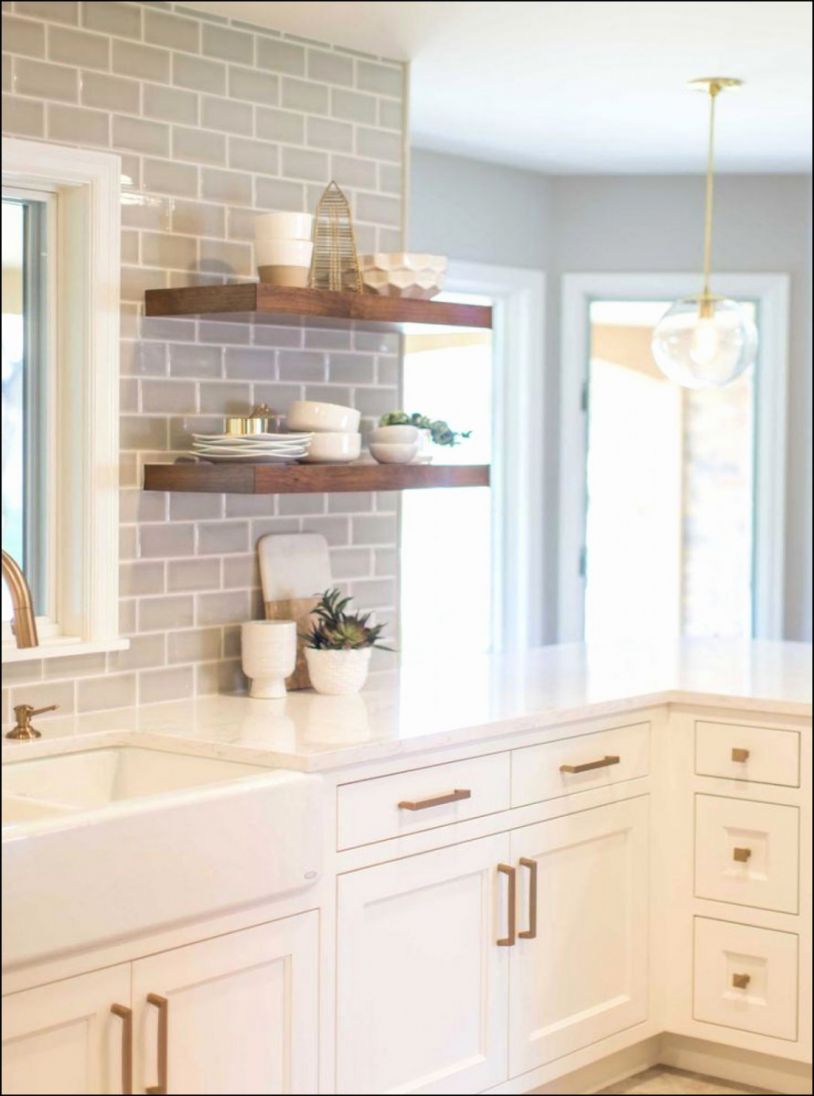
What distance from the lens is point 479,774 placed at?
2875 mm

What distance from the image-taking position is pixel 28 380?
291 centimetres

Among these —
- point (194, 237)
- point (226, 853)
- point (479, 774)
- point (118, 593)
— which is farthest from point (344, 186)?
point (226, 853)

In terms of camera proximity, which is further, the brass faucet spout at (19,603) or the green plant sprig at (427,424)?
the green plant sprig at (427,424)

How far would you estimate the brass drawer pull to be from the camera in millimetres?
3051

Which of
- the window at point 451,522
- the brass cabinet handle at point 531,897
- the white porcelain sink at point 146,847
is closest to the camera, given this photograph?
the white porcelain sink at point 146,847

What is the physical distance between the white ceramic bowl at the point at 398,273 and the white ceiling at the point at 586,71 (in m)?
0.53

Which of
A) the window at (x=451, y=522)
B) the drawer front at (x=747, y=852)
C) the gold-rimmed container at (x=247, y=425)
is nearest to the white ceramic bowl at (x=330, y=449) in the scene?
the gold-rimmed container at (x=247, y=425)

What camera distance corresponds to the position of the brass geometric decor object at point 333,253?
10.3ft

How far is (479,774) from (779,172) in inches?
120

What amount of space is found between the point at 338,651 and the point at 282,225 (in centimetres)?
89

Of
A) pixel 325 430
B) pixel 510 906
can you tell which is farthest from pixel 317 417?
pixel 510 906

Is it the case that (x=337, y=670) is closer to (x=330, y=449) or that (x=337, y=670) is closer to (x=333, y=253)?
(x=330, y=449)

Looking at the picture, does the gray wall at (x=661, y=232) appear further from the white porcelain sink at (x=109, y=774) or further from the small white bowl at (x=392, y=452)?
the white porcelain sink at (x=109, y=774)

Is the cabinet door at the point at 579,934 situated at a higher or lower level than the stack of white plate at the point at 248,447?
lower
